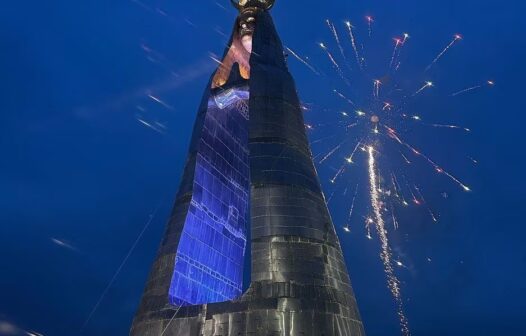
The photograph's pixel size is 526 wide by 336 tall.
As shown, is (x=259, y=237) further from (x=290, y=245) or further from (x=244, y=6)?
(x=244, y=6)

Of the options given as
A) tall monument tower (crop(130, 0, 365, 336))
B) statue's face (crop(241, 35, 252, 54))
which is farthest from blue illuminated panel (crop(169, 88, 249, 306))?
statue's face (crop(241, 35, 252, 54))

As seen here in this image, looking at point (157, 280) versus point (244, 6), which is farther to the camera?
point (244, 6)

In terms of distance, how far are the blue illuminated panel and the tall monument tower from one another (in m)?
0.06

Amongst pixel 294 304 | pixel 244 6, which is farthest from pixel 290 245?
pixel 244 6

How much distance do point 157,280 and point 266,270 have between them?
18.5 feet

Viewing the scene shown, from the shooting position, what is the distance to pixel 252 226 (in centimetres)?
1750

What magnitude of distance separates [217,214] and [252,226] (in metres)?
6.31

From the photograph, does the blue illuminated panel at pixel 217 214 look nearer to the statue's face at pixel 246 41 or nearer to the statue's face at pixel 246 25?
the statue's face at pixel 246 41

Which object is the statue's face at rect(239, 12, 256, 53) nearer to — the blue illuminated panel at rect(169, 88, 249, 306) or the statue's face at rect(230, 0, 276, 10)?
the statue's face at rect(230, 0, 276, 10)

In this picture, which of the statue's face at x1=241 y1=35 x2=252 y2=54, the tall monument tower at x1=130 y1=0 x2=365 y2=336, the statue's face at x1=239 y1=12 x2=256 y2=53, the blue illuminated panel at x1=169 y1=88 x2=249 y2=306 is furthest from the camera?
the statue's face at x1=241 y1=35 x2=252 y2=54

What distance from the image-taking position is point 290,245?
16844 millimetres

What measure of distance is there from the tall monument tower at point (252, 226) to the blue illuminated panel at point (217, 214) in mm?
64

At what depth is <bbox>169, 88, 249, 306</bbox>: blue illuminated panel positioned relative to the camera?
66.7ft

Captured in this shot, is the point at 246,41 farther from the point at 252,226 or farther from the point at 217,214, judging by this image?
the point at 252,226
